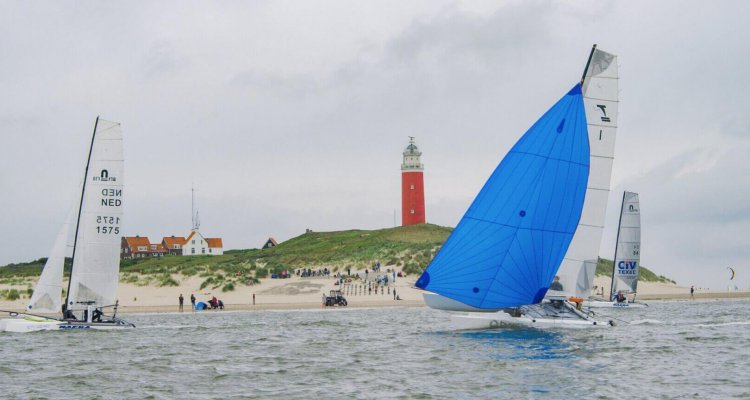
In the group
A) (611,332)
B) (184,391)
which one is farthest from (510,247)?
(184,391)

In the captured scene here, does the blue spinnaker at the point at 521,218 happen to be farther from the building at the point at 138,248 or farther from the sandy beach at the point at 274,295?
the building at the point at 138,248

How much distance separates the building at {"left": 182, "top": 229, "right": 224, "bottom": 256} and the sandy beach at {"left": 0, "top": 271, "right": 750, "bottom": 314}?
148 ft

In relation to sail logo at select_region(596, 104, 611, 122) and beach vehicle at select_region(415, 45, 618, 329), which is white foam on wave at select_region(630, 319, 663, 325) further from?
sail logo at select_region(596, 104, 611, 122)

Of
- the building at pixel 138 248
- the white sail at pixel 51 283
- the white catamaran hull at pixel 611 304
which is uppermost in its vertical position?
the building at pixel 138 248

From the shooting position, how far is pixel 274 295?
70375 millimetres

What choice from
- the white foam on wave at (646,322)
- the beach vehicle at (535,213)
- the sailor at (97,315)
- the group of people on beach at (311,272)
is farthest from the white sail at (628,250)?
the sailor at (97,315)

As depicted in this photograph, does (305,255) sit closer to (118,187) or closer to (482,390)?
(118,187)

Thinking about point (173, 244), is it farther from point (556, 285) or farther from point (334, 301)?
point (556, 285)

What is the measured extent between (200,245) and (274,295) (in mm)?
54979

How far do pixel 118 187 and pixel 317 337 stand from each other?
10.3 m

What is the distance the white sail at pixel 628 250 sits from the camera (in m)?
61.1

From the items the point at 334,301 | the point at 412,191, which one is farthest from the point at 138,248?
the point at 334,301

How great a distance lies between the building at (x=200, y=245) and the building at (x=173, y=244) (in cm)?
112

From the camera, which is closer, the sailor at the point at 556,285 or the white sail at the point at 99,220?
the sailor at the point at 556,285
